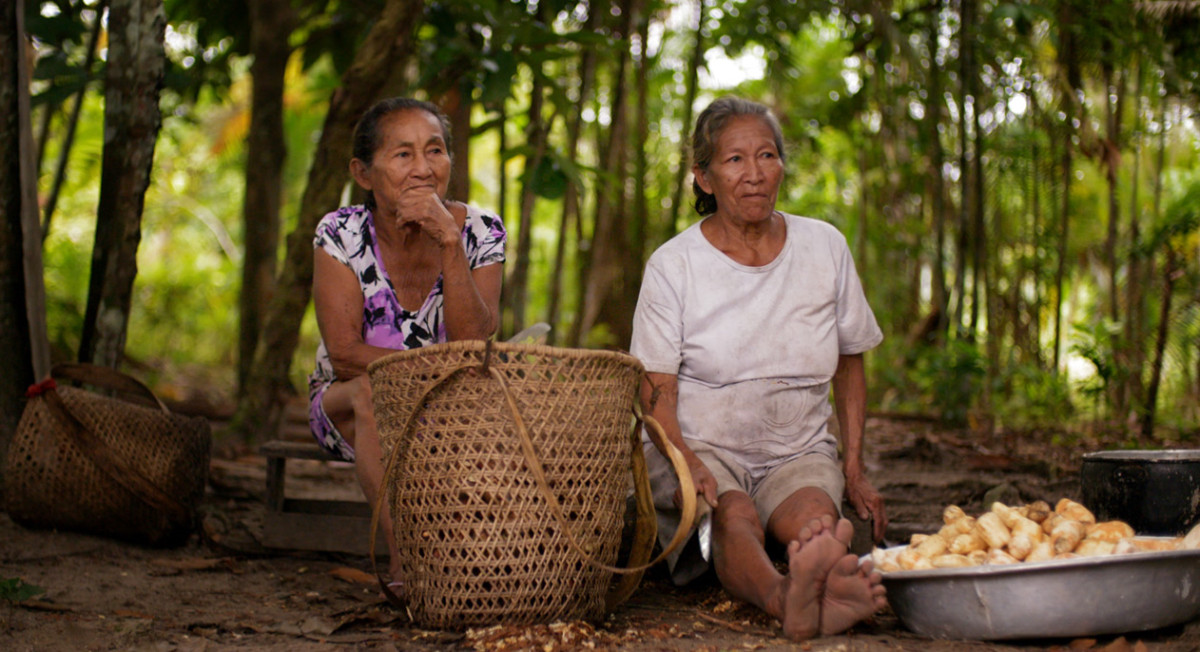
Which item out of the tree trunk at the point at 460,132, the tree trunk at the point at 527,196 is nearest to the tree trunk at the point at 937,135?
the tree trunk at the point at 527,196

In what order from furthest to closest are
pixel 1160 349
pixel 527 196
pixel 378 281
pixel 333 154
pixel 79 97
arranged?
pixel 79 97
pixel 527 196
pixel 1160 349
pixel 333 154
pixel 378 281

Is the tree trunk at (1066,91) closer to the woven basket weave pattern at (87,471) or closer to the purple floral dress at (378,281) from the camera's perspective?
the purple floral dress at (378,281)

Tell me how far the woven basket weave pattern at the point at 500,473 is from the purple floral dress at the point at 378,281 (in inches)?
26.6

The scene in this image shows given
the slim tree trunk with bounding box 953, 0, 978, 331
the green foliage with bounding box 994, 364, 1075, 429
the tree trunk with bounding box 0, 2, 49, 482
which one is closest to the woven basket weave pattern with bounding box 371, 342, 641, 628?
the tree trunk with bounding box 0, 2, 49, 482

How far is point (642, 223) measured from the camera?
21.2 feet

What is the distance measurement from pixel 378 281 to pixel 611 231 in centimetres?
394

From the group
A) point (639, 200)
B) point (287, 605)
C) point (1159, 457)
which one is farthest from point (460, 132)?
point (1159, 457)

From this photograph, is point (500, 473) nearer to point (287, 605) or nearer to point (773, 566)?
point (773, 566)

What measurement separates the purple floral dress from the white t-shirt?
50 centimetres

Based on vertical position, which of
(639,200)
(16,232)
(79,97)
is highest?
(79,97)

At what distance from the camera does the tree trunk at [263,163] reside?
541 cm

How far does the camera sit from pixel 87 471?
3203mm

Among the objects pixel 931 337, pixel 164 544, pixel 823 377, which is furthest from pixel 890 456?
pixel 164 544

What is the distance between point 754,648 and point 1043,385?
5.09 m
